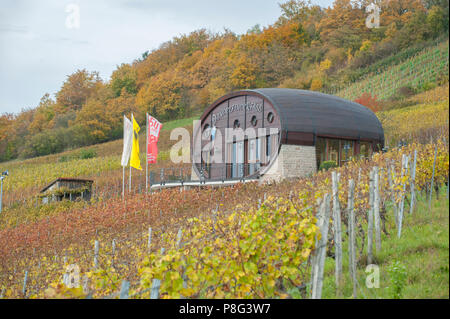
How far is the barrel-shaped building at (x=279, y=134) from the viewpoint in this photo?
1858 centimetres

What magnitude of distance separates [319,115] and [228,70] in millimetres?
31788

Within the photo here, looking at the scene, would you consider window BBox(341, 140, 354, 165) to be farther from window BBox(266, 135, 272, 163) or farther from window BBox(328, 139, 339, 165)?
window BBox(266, 135, 272, 163)

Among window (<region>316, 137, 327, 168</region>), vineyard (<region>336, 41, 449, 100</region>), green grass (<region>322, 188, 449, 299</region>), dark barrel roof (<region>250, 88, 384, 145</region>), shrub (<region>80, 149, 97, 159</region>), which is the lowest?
green grass (<region>322, 188, 449, 299</region>)

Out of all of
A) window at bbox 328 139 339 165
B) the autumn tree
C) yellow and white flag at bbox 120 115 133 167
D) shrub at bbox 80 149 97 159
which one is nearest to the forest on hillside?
the autumn tree

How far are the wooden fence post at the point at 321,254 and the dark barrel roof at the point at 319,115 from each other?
13526 millimetres

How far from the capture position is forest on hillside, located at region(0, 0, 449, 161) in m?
44.0

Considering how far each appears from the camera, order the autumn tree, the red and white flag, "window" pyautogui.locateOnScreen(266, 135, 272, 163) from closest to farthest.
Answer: "window" pyautogui.locateOnScreen(266, 135, 272, 163)
the red and white flag
the autumn tree

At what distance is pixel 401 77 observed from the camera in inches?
1485

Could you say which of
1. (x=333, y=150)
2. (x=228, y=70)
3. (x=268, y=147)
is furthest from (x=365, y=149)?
(x=228, y=70)

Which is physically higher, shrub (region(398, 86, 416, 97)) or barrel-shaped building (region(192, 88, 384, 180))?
shrub (region(398, 86, 416, 97))

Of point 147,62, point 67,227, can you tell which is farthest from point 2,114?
point 67,227

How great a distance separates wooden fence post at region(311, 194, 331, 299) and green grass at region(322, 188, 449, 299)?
0.61 m
